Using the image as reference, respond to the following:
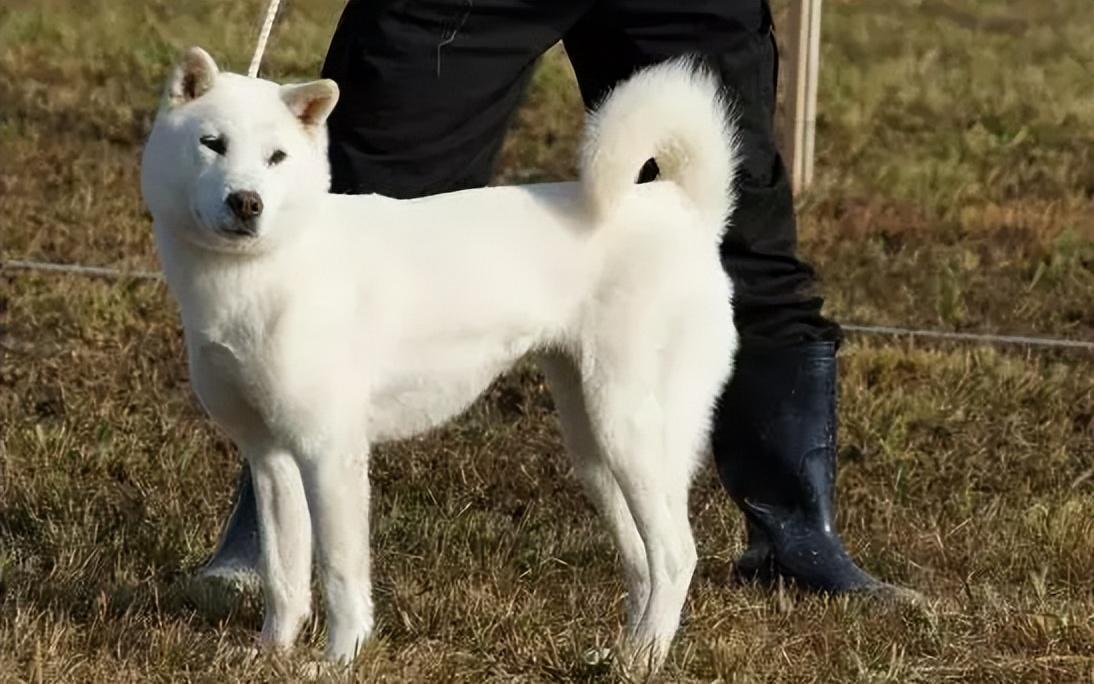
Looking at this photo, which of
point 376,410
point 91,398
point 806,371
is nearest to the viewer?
point 376,410

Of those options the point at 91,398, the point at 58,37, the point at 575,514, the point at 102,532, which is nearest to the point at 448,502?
the point at 575,514

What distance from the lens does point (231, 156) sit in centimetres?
259

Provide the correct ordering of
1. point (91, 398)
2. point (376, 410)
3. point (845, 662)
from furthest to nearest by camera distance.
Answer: point (91, 398)
point (845, 662)
point (376, 410)

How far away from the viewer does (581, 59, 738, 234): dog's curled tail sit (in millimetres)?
2967

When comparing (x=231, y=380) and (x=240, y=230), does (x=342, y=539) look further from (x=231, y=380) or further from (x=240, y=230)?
(x=240, y=230)

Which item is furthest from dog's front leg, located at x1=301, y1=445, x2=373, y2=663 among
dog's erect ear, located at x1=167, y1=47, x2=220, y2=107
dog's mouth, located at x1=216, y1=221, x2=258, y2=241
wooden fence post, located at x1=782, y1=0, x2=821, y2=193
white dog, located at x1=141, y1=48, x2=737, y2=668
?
wooden fence post, located at x1=782, y1=0, x2=821, y2=193

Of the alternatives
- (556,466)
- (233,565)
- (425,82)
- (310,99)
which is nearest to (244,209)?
(310,99)

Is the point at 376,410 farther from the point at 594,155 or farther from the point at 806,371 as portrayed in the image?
the point at 806,371

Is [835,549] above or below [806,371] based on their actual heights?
below

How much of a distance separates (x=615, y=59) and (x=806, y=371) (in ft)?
2.45

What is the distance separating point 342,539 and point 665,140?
2.87 feet

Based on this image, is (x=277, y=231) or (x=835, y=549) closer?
(x=277, y=231)

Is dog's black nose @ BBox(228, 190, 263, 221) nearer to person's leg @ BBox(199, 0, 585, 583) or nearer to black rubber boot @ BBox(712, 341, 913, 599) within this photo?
person's leg @ BBox(199, 0, 585, 583)

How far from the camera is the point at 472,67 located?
3.26 meters
